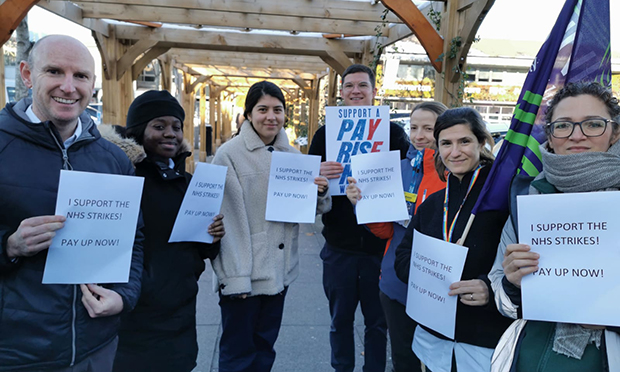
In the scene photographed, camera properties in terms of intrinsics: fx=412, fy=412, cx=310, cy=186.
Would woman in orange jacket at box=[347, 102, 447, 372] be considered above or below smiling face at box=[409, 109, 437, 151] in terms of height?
below

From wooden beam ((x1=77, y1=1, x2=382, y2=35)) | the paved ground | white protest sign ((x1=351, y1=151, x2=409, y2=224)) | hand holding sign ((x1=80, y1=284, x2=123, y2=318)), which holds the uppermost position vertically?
wooden beam ((x1=77, y1=1, x2=382, y2=35))

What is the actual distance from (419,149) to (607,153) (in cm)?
126

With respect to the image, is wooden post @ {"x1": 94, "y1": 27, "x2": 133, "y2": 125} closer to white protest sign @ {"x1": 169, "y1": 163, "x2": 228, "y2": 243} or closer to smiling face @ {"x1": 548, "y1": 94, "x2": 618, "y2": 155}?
white protest sign @ {"x1": 169, "y1": 163, "x2": 228, "y2": 243}

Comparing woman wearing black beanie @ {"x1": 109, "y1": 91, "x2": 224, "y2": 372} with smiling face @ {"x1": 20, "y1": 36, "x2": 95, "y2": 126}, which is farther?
woman wearing black beanie @ {"x1": 109, "y1": 91, "x2": 224, "y2": 372}

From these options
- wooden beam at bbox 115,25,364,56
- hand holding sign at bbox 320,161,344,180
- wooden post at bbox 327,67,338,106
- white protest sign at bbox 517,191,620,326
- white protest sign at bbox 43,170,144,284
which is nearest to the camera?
white protest sign at bbox 517,191,620,326

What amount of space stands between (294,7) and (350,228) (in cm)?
459

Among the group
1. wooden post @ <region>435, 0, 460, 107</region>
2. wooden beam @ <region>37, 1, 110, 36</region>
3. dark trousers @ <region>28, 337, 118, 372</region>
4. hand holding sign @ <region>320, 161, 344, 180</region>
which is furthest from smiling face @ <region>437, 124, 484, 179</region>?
wooden beam @ <region>37, 1, 110, 36</region>

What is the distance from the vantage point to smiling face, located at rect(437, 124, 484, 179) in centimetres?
172

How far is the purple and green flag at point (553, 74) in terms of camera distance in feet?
5.25

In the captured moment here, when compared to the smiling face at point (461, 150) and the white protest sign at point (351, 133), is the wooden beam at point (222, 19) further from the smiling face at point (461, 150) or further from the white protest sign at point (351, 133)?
the smiling face at point (461, 150)

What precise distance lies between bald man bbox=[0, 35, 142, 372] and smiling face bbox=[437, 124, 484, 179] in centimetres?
140

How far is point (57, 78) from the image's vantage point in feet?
4.80

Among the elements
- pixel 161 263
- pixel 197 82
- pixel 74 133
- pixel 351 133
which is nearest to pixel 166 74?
→ pixel 197 82

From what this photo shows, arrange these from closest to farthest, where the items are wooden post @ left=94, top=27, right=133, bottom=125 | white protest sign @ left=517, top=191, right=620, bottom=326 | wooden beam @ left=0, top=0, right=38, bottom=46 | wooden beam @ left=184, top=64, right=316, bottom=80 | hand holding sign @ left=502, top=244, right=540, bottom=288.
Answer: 1. white protest sign @ left=517, top=191, right=620, bottom=326
2. hand holding sign @ left=502, top=244, right=540, bottom=288
3. wooden beam @ left=0, top=0, right=38, bottom=46
4. wooden post @ left=94, top=27, right=133, bottom=125
5. wooden beam @ left=184, top=64, right=316, bottom=80
